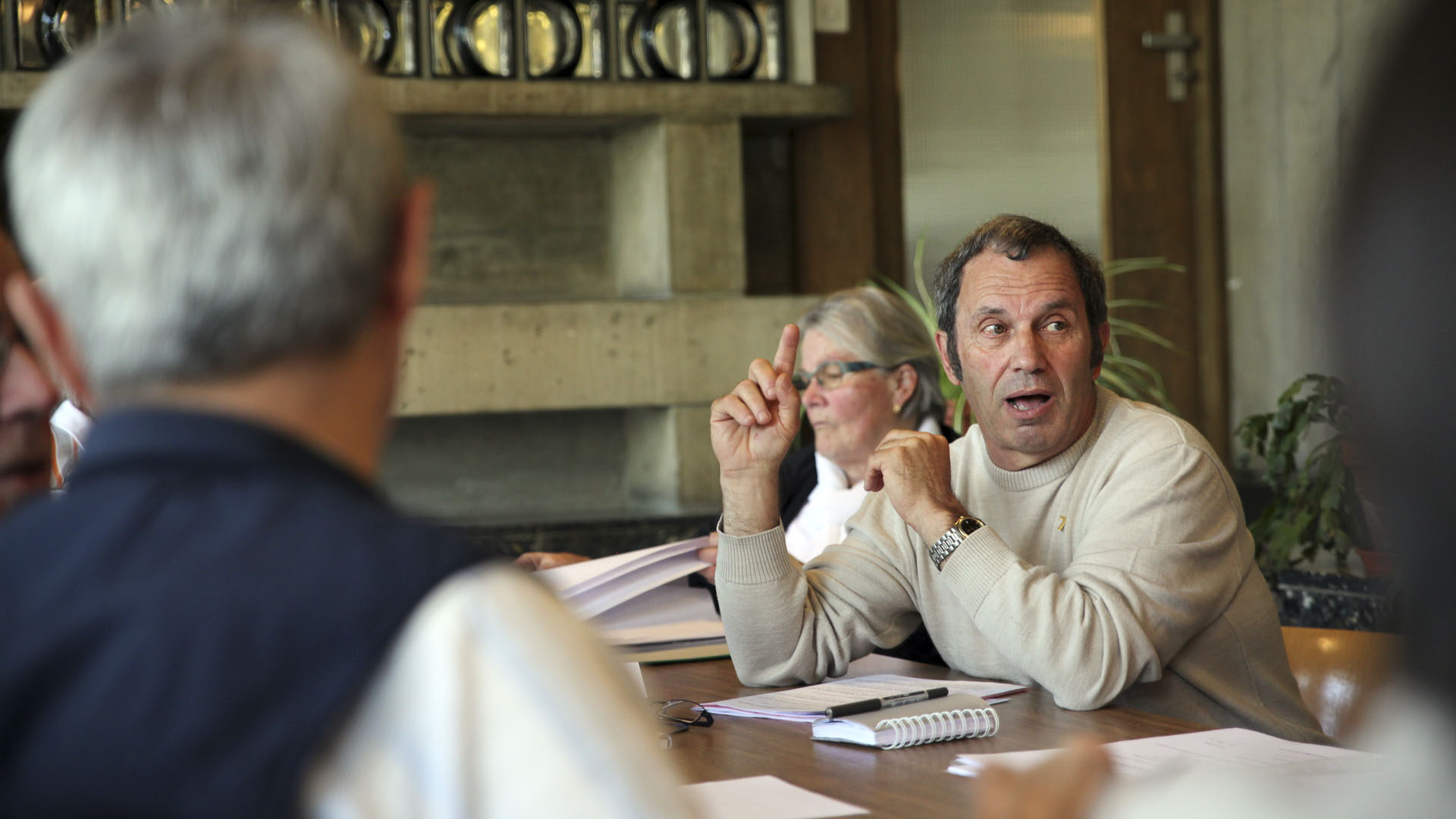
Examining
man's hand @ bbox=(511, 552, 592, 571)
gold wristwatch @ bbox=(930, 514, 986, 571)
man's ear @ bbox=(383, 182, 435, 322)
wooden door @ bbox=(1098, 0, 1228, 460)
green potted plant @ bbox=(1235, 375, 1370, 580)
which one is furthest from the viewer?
wooden door @ bbox=(1098, 0, 1228, 460)

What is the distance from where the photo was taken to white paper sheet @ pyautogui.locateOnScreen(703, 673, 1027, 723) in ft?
5.23

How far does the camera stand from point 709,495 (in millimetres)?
4988

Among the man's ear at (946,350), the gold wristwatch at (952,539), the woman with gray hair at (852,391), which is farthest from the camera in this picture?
the woman with gray hair at (852,391)

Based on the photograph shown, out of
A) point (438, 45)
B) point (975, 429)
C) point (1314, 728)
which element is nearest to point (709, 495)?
point (438, 45)

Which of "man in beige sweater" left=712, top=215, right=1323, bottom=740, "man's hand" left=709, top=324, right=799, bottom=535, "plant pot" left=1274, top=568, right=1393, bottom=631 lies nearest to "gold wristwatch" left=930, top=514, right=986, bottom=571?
"man in beige sweater" left=712, top=215, right=1323, bottom=740

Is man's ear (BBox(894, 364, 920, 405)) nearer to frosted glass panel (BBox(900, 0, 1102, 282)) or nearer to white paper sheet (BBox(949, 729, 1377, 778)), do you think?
white paper sheet (BBox(949, 729, 1377, 778))

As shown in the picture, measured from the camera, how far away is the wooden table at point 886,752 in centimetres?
125

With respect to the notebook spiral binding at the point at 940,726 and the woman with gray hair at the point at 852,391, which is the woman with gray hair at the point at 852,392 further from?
the notebook spiral binding at the point at 940,726

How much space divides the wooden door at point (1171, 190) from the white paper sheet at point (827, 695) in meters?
4.22

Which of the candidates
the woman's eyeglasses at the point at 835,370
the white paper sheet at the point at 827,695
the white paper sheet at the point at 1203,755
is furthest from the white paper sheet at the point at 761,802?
the woman's eyeglasses at the point at 835,370

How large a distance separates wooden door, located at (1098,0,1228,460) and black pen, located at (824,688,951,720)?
440cm

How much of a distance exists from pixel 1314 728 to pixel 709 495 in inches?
126

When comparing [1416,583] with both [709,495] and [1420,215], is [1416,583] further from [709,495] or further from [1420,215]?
[709,495]

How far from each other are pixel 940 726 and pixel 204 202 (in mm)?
1021
